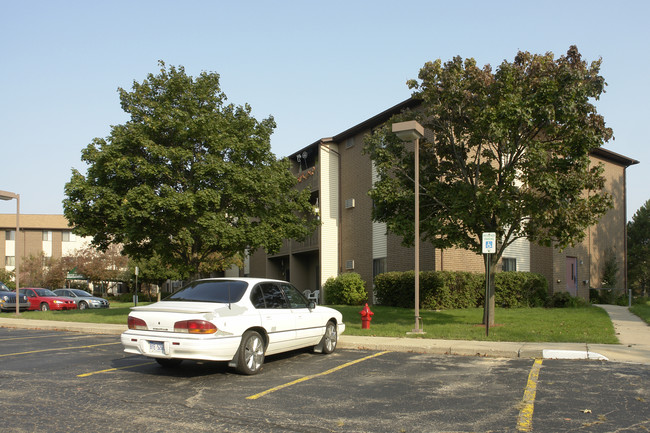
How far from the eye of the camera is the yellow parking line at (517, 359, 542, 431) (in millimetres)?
5770

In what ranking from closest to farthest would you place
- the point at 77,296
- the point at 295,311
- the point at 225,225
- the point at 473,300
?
the point at 295,311, the point at 225,225, the point at 473,300, the point at 77,296

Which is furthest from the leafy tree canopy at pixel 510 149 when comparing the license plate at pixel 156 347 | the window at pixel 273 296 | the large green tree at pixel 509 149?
the license plate at pixel 156 347

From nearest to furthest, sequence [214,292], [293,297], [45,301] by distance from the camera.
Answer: [214,292] < [293,297] < [45,301]

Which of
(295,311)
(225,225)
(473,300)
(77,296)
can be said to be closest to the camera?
(295,311)

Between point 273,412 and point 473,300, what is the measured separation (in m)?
18.2

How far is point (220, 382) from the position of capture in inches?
317

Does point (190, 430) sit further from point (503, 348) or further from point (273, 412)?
point (503, 348)

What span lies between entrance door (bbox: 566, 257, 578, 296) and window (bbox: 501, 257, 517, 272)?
3328mm

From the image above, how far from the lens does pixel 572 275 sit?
28.0m

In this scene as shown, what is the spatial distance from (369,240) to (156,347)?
20.2 m

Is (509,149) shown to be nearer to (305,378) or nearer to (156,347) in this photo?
(305,378)

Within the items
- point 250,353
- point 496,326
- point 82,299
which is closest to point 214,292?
point 250,353

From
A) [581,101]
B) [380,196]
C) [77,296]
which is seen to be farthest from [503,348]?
[77,296]

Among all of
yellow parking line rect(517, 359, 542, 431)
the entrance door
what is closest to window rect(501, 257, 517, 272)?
the entrance door
